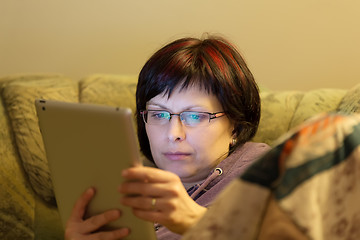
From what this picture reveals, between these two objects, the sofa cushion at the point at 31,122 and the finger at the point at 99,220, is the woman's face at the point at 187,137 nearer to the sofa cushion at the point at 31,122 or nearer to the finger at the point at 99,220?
the finger at the point at 99,220

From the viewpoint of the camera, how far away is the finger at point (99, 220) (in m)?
1.00

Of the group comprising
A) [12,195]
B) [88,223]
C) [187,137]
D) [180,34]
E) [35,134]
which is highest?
[180,34]

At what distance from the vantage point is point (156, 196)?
0.94m

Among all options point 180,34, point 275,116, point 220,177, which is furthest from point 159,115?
point 180,34

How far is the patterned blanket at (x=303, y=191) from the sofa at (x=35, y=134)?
41.7 inches

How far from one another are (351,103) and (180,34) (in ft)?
3.30

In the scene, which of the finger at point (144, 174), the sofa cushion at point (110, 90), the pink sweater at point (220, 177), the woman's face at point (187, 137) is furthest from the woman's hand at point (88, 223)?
the sofa cushion at point (110, 90)

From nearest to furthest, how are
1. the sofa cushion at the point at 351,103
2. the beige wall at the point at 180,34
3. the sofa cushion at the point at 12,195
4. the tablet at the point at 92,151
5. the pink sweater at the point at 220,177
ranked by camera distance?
the tablet at the point at 92,151
the pink sweater at the point at 220,177
the sofa cushion at the point at 351,103
the sofa cushion at the point at 12,195
the beige wall at the point at 180,34

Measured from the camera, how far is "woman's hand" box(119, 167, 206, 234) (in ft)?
2.99

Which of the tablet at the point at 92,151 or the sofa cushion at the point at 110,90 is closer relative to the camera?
the tablet at the point at 92,151

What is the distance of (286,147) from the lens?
2.15 ft

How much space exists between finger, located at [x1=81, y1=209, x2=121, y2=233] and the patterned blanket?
359mm

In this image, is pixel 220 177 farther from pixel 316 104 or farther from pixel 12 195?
pixel 12 195

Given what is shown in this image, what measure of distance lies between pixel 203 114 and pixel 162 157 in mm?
170
